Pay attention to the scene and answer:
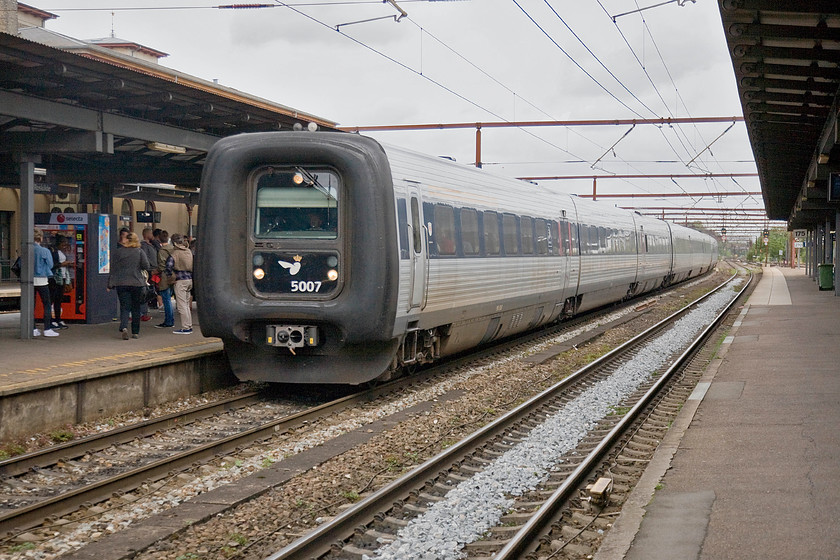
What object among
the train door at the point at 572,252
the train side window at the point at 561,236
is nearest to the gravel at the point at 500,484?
the train side window at the point at 561,236

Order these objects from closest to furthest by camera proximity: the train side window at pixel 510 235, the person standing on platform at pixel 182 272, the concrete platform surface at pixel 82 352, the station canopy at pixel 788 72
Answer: the concrete platform surface at pixel 82 352 → the station canopy at pixel 788 72 → the person standing on platform at pixel 182 272 → the train side window at pixel 510 235

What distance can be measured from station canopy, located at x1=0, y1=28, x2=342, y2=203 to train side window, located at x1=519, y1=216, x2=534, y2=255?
165 inches

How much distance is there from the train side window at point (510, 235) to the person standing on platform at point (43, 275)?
661 cm

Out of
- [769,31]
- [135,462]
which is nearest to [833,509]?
[135,462]

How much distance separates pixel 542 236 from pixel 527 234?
1101 millimetres

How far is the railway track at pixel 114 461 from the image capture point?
656cm

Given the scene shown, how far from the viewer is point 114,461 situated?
805 centimetres

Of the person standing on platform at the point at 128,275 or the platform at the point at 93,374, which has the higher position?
the person standing on platform at the point at 128,275

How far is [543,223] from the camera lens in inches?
692

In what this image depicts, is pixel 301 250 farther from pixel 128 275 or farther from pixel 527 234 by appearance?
pixel 527 234

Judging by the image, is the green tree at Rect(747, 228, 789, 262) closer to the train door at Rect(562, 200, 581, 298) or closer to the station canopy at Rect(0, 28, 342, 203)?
the train door at Rect(562, 200, 581, 298)

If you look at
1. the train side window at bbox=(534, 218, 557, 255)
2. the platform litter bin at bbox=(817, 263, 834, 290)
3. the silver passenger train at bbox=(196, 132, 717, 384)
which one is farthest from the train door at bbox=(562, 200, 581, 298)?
the platform litter bin at bbox=(817, 263, 834, 290)

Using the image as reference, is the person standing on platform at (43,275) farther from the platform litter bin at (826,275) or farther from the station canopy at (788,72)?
the platform litter bin at (826,275)

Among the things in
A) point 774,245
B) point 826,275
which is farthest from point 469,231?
point 774,245
